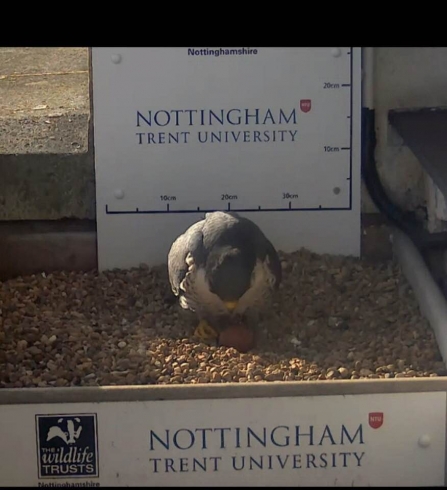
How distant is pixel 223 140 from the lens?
3293 mm

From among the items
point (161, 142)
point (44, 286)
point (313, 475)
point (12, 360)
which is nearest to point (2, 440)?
point (12, 360)

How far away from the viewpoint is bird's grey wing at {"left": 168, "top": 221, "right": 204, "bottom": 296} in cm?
294

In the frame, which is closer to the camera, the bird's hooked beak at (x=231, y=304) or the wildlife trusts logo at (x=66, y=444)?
the wildlife trusts logo at (x=66, y=444)

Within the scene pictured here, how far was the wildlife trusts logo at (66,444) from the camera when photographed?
2.34m

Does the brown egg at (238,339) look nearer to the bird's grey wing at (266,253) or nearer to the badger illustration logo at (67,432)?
the bird's grey wing at (266,253)

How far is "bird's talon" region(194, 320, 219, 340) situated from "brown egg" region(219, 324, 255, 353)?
5cm

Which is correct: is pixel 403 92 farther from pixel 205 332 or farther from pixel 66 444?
pixel 66 444

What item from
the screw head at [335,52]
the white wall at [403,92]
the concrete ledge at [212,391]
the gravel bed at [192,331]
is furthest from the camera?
the white wall at [403,92]

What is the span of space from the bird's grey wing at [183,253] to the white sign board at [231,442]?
0.68m

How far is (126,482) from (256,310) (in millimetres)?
801

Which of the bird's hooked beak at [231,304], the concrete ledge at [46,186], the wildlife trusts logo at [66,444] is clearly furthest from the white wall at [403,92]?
the wildlife trusts logo at [66,444]

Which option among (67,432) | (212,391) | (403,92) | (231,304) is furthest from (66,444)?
(403,92)

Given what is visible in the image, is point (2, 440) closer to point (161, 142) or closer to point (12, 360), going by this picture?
point (12, 360)

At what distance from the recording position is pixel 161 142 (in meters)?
3.28
